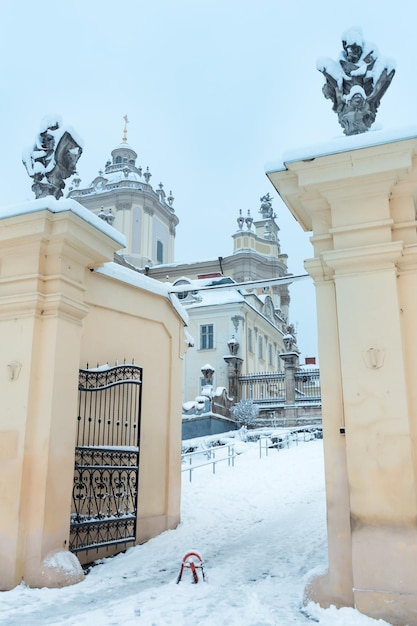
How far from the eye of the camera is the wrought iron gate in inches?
296

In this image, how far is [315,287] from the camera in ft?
19.5

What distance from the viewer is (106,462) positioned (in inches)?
321

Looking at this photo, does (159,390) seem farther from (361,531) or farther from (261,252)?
(261,252)

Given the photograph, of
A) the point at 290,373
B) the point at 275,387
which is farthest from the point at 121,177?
the point at 290,373

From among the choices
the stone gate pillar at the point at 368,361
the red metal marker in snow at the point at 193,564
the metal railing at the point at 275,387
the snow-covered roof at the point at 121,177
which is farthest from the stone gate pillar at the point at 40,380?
the snow-covered roof at the point at 121,177

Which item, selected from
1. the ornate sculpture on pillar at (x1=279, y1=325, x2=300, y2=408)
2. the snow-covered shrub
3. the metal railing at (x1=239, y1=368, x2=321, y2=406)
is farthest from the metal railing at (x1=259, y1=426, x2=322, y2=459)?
the metal railing at (x1=239, y1=368, x2=321, y2=406)

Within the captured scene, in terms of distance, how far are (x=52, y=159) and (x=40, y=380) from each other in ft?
9.24

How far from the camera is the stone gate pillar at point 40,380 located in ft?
21.1

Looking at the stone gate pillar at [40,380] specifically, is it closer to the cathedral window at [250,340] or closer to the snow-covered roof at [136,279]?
the snow-covered roof at [136,279]

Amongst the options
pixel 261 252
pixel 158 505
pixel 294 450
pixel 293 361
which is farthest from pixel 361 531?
pixel 261 252

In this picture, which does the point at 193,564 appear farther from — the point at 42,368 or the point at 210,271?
the point at 210,271

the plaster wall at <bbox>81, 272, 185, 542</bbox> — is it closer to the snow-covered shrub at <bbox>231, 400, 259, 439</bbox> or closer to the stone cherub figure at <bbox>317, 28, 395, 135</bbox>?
the stone cherub figure at <bbox>317, 28, 395, 135</bbox>

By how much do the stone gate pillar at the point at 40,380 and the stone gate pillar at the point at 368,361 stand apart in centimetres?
279

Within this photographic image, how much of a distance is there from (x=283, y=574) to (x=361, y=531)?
1.99m
